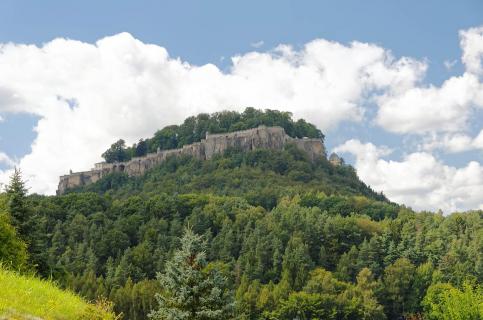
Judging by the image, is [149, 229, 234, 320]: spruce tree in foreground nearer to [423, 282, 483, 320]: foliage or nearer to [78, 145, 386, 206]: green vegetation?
[423, 282, 483, 320]: foliage

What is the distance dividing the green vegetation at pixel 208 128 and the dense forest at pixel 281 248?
2516 centimetres

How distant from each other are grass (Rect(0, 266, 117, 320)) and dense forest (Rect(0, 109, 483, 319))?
97.7 ft

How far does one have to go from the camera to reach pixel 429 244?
102438 mm

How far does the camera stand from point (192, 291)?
26.2 metres

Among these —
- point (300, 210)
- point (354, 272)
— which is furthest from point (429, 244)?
point (300, 210)

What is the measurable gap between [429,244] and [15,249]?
8343 centimetres

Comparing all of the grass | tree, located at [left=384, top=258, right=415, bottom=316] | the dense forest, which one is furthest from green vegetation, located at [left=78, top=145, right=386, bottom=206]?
the grass

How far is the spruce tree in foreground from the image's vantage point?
25859mm

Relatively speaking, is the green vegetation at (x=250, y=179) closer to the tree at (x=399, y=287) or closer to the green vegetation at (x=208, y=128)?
the green vegetation at (x=208, y=128)

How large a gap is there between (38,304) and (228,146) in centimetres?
15738

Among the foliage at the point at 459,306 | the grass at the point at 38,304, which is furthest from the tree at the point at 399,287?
the grass at the point at 38,304

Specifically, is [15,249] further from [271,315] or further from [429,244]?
[429,244]

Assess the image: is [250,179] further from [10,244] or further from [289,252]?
[10,244]

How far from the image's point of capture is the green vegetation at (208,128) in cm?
17338
